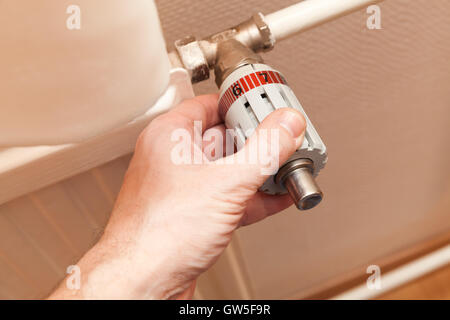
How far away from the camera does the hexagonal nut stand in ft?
0.92

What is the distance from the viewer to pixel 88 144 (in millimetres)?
280

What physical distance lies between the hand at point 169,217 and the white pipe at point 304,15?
8 cm

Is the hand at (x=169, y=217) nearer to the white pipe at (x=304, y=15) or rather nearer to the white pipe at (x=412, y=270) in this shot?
the white pipe at (x=304, y=15)

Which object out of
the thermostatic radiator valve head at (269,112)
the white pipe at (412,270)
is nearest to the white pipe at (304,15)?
A: the thermostatic radiator valve head at (269,112)

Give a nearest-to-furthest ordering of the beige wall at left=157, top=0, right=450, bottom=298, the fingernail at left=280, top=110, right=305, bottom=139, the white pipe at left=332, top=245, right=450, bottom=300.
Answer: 1. the fingernail at left=280, top=110, right=305, bottom=139
2. the beige wall at left=157, top=0, right=450, bottom=298
3. the white pipe at left=332, top=245, right=450, bottom=300

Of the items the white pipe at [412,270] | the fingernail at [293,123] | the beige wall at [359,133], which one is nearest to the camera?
the fingernail at [293,123]

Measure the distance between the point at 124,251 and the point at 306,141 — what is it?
5.6 inches

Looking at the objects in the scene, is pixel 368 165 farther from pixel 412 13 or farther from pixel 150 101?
pixel 150 101

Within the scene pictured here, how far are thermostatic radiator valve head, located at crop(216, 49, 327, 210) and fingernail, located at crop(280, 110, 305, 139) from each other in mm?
10

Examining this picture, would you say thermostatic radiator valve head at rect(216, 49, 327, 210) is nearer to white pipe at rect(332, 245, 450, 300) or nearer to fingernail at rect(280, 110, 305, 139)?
fingernail at rect(280, 110, 305, 139)

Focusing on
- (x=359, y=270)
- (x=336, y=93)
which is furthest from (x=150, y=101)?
(x=359, y=270)

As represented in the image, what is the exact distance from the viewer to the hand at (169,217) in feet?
0.85

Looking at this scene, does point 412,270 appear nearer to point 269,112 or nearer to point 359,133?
point 359,133

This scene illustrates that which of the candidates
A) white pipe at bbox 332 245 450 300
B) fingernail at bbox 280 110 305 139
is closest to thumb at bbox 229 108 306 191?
fingernail at bbox 280 110 305 139
